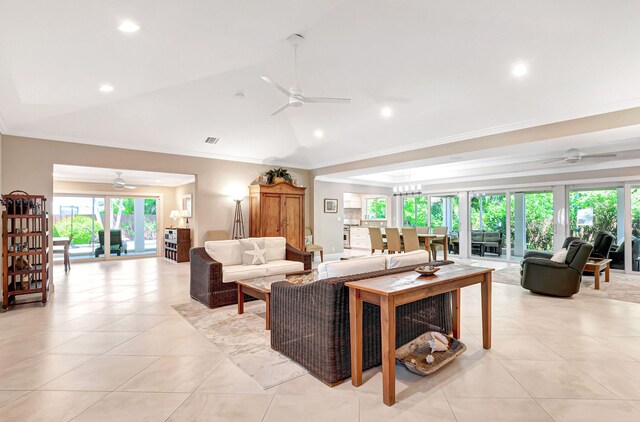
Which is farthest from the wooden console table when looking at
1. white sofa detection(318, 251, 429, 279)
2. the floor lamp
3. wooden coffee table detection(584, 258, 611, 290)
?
the floor lamp

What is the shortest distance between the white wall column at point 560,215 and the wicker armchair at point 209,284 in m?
7.51

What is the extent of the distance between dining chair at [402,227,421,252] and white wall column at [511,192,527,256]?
111 inches

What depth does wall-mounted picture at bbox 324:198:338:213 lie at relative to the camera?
9.31 metres

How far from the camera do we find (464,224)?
9.65 meters

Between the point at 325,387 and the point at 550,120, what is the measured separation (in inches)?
180

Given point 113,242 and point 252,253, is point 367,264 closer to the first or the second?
point 252,253

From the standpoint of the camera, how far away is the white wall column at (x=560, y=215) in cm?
782

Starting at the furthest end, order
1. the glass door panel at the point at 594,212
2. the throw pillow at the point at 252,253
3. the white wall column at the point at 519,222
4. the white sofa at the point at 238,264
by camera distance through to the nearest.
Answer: the white wall column at the point at 519,222 < the glass door panel at the point at 594,212 < the throw pillow at the point at 252,253 < the white sofa at the point at 238,264

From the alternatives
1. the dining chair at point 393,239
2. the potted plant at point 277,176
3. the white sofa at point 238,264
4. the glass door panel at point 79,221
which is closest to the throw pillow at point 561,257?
the dining chair at point 393,239

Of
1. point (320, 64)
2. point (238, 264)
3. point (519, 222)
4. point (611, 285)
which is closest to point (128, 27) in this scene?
point (320, 64)

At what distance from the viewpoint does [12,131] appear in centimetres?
500

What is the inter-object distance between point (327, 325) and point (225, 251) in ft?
9.47

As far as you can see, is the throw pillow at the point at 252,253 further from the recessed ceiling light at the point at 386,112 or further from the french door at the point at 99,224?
the french door at the point at 99,224

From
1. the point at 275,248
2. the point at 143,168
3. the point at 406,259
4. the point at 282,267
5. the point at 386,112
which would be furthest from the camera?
the point at 143,168
